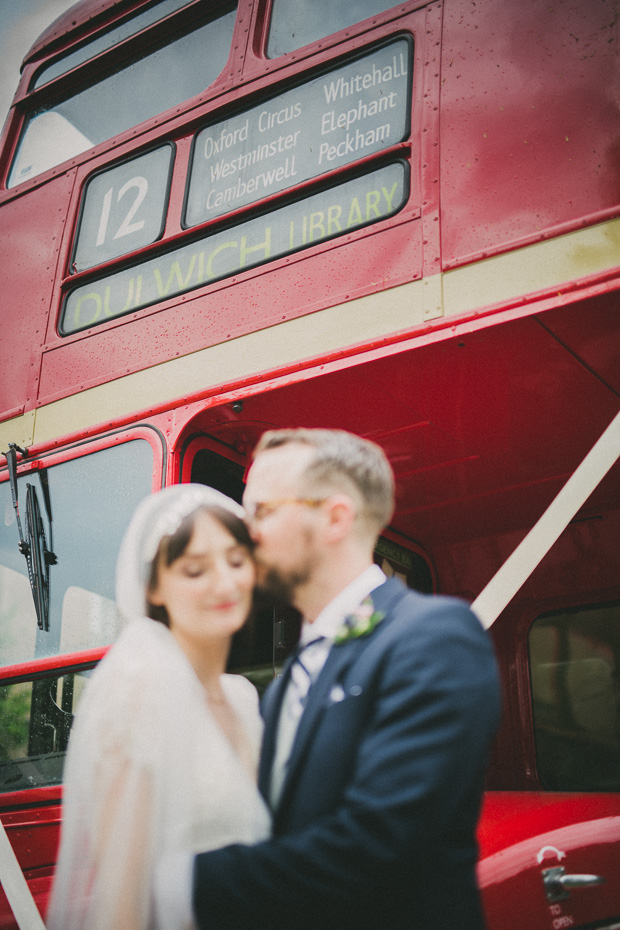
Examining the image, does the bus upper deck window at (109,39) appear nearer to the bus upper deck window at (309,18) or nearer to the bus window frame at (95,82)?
the bus window frame at (95,82)

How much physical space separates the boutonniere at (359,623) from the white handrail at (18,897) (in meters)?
1.23

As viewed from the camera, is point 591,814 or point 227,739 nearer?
point 227,739

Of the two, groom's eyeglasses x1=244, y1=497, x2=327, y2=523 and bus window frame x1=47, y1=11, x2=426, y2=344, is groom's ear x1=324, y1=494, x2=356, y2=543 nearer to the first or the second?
groom's eyeglasses x1=244, y1=497, x2=327, y2=523

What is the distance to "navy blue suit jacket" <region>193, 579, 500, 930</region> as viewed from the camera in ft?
2.88

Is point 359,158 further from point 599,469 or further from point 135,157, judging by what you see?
point 599,469

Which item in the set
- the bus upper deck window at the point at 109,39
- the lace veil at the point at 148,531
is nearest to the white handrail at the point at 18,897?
the lace veil at the point at 148,531

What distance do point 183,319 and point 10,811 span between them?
1.80 metres

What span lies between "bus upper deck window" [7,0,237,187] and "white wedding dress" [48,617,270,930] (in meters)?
2.87

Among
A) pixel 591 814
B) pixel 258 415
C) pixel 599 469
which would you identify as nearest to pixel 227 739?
pixel 599 469

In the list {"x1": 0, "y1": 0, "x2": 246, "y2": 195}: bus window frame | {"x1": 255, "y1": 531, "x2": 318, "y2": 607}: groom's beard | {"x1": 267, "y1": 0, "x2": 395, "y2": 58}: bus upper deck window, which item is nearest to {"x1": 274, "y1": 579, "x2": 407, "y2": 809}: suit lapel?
{"x1": 255, "y1": 531, "x2": 318, "y2": 607}: groom's beard

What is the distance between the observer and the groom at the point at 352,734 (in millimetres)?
883

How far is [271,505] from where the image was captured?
1.17m

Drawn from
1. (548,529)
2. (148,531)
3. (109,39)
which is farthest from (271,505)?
(109,39)

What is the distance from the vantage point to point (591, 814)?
219cm
